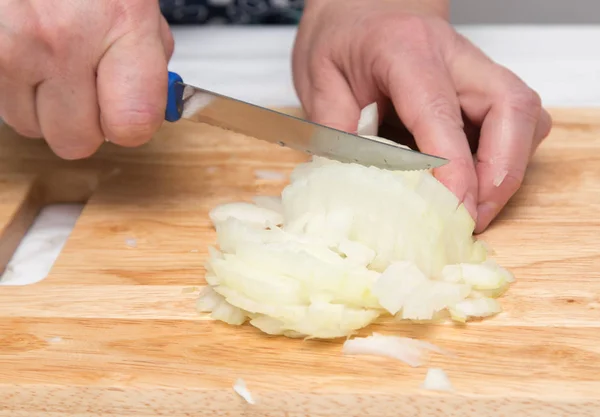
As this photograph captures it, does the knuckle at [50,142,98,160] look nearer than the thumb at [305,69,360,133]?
Yes

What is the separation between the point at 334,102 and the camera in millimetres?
1508

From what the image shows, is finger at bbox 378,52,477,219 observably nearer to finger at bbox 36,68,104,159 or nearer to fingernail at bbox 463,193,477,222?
fingernail at bbox 463,193,477,222

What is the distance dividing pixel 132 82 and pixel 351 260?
479 mm

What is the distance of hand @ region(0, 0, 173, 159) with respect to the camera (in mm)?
1176

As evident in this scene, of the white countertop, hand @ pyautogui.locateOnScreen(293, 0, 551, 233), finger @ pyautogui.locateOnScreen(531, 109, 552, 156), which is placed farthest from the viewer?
the white countertop

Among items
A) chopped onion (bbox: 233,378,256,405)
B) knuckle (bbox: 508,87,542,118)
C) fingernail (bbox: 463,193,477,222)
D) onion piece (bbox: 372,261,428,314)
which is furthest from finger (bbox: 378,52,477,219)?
chopped onion (bbox: 233,378,256,405)

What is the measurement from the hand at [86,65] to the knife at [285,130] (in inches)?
2.2

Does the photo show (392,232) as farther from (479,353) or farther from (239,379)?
(239,379)

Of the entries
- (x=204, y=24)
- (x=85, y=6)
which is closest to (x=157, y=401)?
(x=85, y=6)

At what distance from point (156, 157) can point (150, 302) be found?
20.4 inches

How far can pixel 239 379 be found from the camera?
0.98 m

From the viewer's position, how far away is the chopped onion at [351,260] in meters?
1.05

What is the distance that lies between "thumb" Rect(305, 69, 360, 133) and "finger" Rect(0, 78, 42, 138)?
56 centimetres

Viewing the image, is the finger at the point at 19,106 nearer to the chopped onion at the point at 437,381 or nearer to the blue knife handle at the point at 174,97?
the blue knife handle at the point at 174,97
